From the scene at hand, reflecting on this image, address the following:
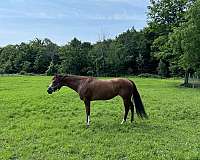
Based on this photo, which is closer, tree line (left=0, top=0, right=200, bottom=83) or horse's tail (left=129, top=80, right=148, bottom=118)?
horse's tail (left=129, top=80, right=148, bottom=118)

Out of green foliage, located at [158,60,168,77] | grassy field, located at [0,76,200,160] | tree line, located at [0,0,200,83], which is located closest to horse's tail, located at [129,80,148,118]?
grassy field, located at [0,76,200,160]

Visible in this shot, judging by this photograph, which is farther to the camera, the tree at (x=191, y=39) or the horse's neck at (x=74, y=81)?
the tree at (x=191, y=39)

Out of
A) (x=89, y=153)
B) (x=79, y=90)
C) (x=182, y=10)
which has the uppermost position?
(x=182, y=10)

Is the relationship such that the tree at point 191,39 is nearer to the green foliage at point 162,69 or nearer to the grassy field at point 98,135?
the grassy field at point 98,135

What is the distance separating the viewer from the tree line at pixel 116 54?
51.2m

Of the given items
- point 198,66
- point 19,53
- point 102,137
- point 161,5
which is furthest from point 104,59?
point 102,137

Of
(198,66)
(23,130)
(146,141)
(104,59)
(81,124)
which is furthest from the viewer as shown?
(104,59)

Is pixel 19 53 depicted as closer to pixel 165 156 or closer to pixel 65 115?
pixel 65 115

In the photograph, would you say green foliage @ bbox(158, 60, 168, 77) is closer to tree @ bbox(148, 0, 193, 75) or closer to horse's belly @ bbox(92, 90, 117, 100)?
tree @ bbox(148, 0, 193, 75)

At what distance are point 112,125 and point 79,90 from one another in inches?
65.8

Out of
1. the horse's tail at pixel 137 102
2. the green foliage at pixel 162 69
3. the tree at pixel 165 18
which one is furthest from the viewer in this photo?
the green foliage at pixel 162 69

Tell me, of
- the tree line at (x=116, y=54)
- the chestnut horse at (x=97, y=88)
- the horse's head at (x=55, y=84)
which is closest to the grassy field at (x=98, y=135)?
the chestnut horse at (x=97, y=88)

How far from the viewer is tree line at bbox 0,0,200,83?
A: 5122cm

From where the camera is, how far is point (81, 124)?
12383mm
